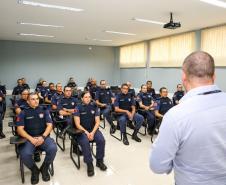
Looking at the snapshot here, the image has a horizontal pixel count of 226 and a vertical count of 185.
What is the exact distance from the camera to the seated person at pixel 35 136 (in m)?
2.84

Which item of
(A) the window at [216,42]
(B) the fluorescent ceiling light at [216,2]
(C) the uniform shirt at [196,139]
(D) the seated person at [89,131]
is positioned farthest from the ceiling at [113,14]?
(C) the uniform shirt at [196,139]

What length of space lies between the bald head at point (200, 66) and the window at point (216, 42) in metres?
5.53

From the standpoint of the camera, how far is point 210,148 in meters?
0.91

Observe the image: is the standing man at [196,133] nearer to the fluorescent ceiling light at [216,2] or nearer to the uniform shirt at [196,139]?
the uniform shirt at [196,139]

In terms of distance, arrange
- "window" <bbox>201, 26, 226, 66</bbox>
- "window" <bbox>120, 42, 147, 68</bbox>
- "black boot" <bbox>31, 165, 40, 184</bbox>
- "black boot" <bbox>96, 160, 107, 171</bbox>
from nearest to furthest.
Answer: "black boot" <bbox>31, 165, 40, 184</bbox> < "black boot" <bbox>96, 160, 107, 171</bbox> < "window" <bbox>201, 26, 226, 66</bbox> < "window" <bbox>120, 42, 147, 68</bbox>

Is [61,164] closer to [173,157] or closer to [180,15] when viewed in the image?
[173,157]

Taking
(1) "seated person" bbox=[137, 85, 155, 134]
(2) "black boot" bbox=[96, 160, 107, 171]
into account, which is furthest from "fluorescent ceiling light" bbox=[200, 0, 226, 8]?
(2) "black boot" bbox=[96, 160, 107, 171]

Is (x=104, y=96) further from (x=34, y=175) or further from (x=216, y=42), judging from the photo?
(x=34, y=175)

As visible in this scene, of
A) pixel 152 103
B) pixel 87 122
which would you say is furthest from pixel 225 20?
pixel 87 122

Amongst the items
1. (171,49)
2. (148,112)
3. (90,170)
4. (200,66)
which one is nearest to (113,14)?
(148,112)

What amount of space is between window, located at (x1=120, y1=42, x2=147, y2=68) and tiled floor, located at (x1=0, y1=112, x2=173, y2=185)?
552 cm

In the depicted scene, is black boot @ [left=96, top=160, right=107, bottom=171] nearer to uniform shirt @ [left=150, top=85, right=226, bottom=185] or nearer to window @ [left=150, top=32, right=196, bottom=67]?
uniform shirt @ [left=150, top=85, right=226, bottom=185]

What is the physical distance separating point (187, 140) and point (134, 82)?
347 inches

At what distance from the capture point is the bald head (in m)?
0.93
